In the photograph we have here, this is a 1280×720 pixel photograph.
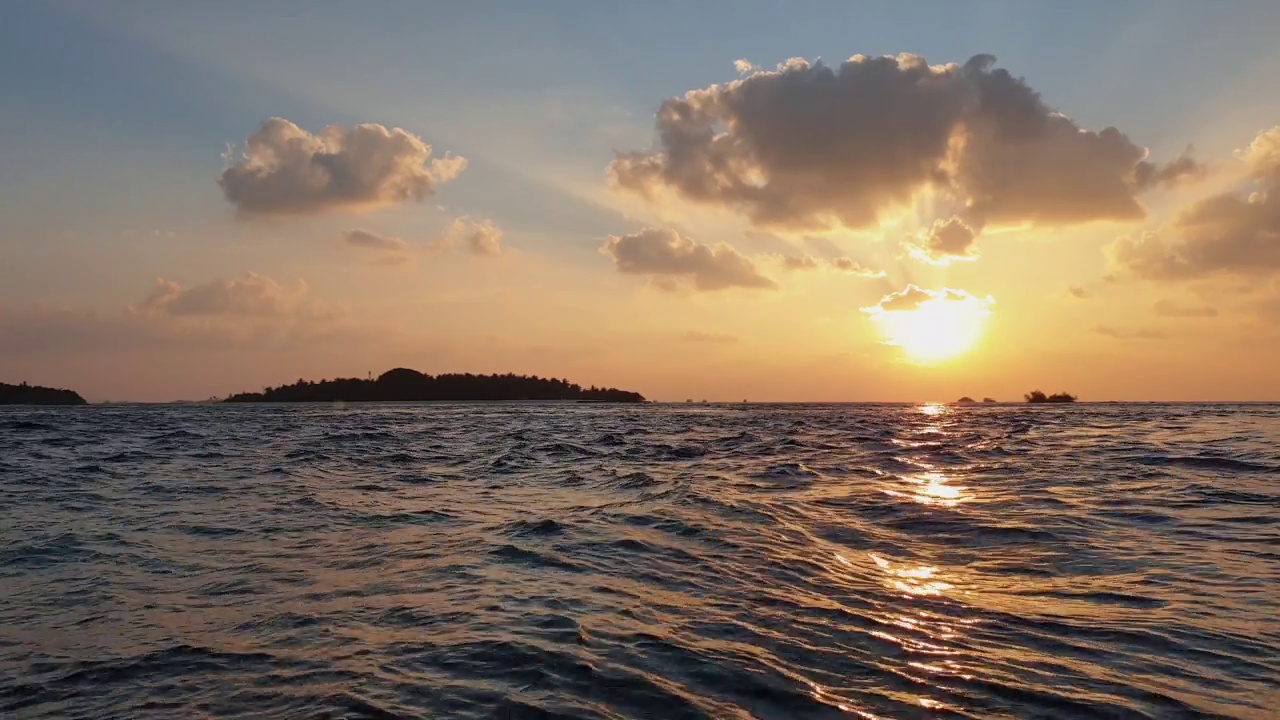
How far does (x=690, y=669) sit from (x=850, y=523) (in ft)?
35.9

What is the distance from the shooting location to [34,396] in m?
170

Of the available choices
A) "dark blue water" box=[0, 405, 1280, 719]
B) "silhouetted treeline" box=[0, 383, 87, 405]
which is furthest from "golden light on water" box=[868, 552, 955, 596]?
"silhouetted treeline" box=[0, 383, 87, 405]

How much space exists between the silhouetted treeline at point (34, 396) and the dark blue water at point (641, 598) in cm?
17714

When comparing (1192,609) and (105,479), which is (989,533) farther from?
(105,479)

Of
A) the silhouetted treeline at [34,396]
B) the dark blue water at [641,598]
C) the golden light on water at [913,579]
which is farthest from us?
the silhouetted treeline at [34,396]

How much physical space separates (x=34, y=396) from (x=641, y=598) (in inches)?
8052

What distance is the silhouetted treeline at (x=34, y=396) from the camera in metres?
168

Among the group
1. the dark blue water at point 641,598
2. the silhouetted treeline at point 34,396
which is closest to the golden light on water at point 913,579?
the dark blue water at point 641,598

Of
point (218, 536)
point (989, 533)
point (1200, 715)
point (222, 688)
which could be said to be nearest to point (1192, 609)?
point (1200, 715)

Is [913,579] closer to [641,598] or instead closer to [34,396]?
[641,598]

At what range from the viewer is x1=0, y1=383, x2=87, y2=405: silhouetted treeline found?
551ft

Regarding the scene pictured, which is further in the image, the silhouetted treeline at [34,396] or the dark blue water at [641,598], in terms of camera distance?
the silhouetted treeline at [34,396]

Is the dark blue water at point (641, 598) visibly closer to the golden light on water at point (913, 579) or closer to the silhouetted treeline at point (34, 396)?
the golden light on water at point (913, 579)

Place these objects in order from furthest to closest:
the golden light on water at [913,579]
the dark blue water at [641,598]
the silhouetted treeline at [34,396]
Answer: the silhouetted treeline at [34,396], the golden light on water at [913,579], the dark blue water at [641,598]
